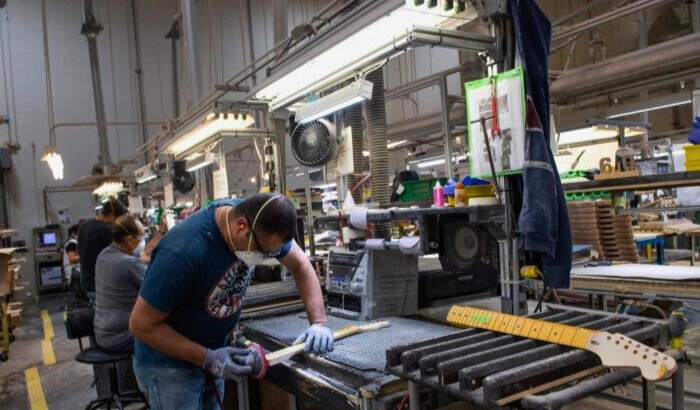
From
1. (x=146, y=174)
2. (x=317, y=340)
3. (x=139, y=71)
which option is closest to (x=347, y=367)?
(x=317, y=340)

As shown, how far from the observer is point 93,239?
422 centimetres

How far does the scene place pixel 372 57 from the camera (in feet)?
6.28

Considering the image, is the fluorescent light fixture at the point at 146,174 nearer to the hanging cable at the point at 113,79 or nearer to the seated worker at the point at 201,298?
the hanging cable at the point at 113,79

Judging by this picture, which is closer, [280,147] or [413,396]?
[413,396]

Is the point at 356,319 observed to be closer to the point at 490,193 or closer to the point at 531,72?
the point at 490,193

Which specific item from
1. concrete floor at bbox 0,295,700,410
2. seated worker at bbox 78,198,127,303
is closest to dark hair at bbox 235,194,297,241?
concrete floor at bbox 0,295,700,410

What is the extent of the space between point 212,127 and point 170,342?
2013mm

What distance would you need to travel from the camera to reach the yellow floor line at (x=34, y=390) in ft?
12.5

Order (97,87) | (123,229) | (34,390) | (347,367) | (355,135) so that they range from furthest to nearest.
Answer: (97,87), (34,390), (123,229), (355,135), (347,367)

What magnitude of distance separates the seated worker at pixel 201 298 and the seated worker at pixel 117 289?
1.16 m

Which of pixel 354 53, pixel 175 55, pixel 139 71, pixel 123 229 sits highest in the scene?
pixel 175 55

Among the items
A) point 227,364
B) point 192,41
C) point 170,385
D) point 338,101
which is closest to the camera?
point 227,364

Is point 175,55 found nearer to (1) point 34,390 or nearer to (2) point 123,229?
(1) point 34,390

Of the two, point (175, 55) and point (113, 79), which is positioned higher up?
point (175, 55)
